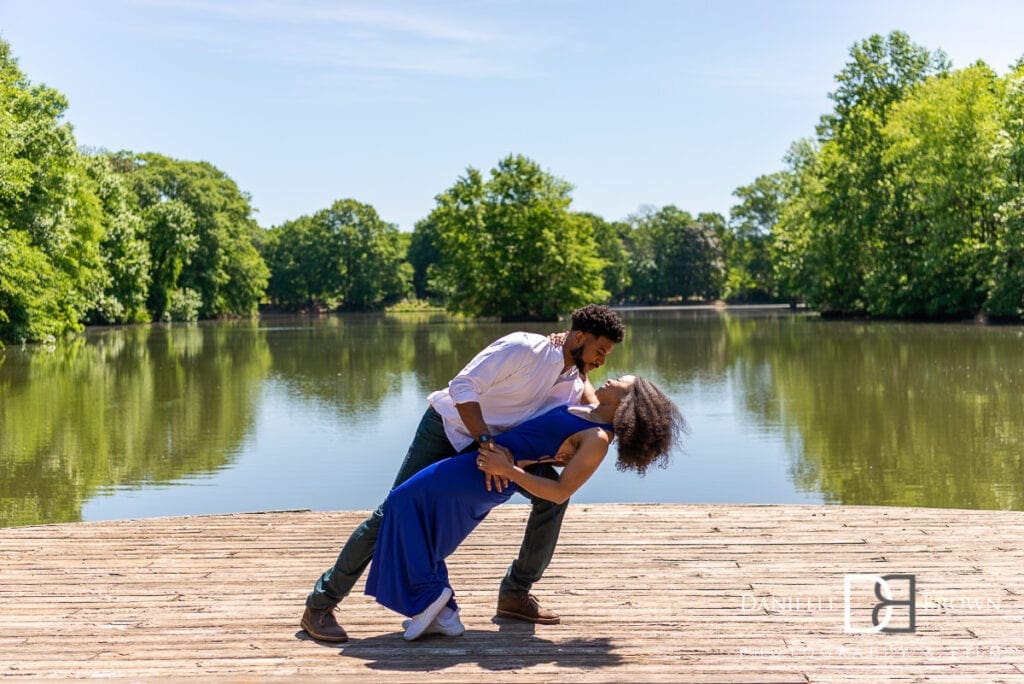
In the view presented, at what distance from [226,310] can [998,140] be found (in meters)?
52.5

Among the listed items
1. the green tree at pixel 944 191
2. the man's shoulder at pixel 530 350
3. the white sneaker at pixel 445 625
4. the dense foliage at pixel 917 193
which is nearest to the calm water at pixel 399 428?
the white sneaker at pixel 445 625

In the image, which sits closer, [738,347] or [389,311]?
[738,347]

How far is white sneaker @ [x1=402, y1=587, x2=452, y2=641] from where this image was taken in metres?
4.42

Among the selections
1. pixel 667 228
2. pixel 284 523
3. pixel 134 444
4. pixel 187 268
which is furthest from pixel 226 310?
pixel 284 523

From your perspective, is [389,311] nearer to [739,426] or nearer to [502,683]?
[739,426]

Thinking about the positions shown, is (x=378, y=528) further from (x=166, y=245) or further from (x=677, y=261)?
(x=677, y=261)

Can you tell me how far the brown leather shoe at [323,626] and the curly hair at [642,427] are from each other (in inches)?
50.6

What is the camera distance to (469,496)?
4.42 m

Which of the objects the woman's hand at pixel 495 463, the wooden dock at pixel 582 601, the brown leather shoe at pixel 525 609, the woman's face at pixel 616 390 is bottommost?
the wooden dock at pixel 582 601

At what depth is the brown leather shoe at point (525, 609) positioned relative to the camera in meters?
4.74

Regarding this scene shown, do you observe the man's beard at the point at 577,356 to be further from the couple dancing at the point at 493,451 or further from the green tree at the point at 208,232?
the green tree at the point at 208,232

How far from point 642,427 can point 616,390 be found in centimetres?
19

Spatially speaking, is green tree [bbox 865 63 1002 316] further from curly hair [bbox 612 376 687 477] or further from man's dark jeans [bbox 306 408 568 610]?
curly hair [bbox 612 376 687 477]

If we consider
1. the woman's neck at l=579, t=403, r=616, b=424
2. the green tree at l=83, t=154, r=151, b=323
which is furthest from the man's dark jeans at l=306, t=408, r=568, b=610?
the green tree at l=83, t=154, r=151, b=323
